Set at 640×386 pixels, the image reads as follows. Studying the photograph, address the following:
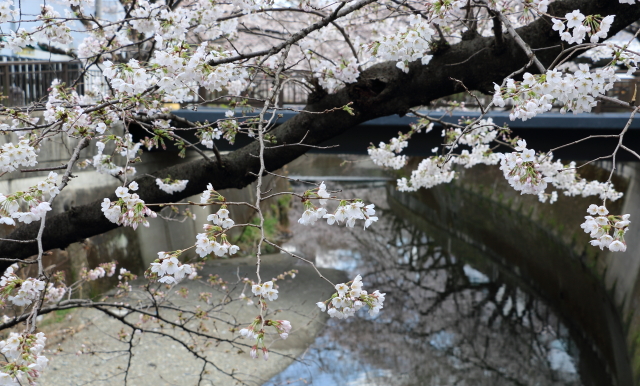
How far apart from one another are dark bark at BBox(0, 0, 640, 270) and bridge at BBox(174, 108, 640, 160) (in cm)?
473

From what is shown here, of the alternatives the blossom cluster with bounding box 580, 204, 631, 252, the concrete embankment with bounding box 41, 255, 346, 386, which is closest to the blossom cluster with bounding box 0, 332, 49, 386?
the blossom cluster with bounding box 580, 204, 631, 252

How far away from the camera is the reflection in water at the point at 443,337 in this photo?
24.3ft

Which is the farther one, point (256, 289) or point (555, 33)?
point (555, 33)

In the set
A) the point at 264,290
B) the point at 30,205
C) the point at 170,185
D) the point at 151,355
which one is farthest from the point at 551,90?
the point at 151,355

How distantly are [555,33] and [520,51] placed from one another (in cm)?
19

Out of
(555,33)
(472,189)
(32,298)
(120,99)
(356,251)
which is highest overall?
(555,33)

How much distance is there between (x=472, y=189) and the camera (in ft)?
57.5

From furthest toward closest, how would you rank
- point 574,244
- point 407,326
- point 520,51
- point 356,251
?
point 356,251 → point 574,244 → point 407,326 → point 520,51

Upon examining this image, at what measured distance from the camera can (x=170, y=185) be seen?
10.4 feet

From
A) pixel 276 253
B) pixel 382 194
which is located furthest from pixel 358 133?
pixel 382 194

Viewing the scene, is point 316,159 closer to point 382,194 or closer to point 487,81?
point 382,194

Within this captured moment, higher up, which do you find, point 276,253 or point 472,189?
point 472,189

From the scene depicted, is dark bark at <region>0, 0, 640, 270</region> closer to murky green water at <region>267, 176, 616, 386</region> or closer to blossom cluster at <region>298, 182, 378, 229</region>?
blossom cluster at <region>298, 182, 378, 229</region>

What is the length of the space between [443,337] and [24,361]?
777 centimetres
